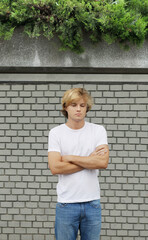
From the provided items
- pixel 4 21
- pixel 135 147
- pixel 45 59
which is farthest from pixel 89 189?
pixel 4 21

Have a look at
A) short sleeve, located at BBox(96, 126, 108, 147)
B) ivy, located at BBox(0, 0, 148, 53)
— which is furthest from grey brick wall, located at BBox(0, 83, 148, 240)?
short sleeve, located at BBox(96, 126, 108, 147)

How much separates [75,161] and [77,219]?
19.0 inches

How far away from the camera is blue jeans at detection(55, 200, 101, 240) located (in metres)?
2.28

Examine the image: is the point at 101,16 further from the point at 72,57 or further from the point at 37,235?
the point at 37,235

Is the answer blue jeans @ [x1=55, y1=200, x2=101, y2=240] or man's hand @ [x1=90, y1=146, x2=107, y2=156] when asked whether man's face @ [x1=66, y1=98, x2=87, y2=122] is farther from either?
blue jeans @ [x1=55, y1=200, x2=101, y2=240]

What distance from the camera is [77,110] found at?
7.67 ft

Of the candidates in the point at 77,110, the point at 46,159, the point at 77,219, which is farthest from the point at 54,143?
the point at 46,159

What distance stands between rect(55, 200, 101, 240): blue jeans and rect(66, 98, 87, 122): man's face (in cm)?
70

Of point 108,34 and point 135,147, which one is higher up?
point 108,34

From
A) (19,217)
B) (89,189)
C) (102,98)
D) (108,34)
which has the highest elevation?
(108,34)

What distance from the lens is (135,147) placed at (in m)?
4.39

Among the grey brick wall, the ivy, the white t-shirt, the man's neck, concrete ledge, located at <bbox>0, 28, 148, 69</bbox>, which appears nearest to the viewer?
the white t-shirt

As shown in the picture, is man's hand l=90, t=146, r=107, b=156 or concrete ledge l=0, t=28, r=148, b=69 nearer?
man's hand l=90, t=146, r=107, b=156

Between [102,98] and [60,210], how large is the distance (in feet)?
7.88
